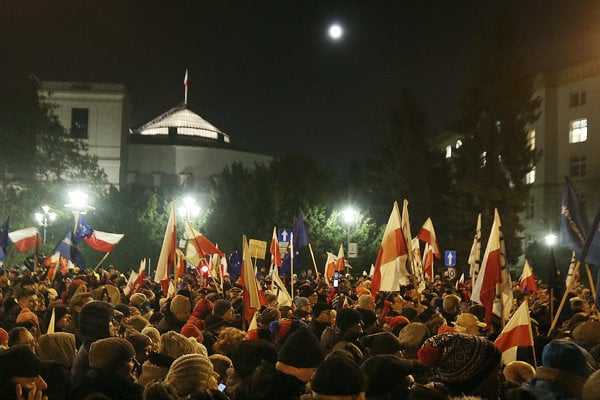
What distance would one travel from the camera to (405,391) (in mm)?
4488

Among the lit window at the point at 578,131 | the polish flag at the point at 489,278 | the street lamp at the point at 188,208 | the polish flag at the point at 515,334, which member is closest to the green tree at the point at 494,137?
the lit window at the point at 578,131

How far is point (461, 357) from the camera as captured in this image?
4.18 m

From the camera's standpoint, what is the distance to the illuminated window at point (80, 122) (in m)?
68.8

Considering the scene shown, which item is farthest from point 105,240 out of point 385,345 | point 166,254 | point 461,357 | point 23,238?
point 461,357

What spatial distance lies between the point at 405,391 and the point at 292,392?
2.37 ft

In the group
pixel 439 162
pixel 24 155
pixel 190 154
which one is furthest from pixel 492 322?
pixel 190 154

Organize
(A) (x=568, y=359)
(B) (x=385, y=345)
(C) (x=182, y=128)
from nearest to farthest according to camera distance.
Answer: (A) (x=568, y=359)
(B) (x=385, y=345)
(C) (x=182, y=128)

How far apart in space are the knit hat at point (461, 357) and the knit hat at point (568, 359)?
0.38 meters

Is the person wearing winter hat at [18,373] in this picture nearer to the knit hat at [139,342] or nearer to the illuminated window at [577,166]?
the knit hat at [139,342]

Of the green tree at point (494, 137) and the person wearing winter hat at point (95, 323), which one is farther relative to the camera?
the green tree at point (494, 137)

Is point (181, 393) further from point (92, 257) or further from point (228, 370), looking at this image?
point (92, 257)

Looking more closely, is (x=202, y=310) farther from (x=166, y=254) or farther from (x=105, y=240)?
(x=105, y=240)

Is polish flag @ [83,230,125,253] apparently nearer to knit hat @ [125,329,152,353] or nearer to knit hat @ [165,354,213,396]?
knit hat @ [125,329,152,353]

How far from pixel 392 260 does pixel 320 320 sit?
2872 mm
